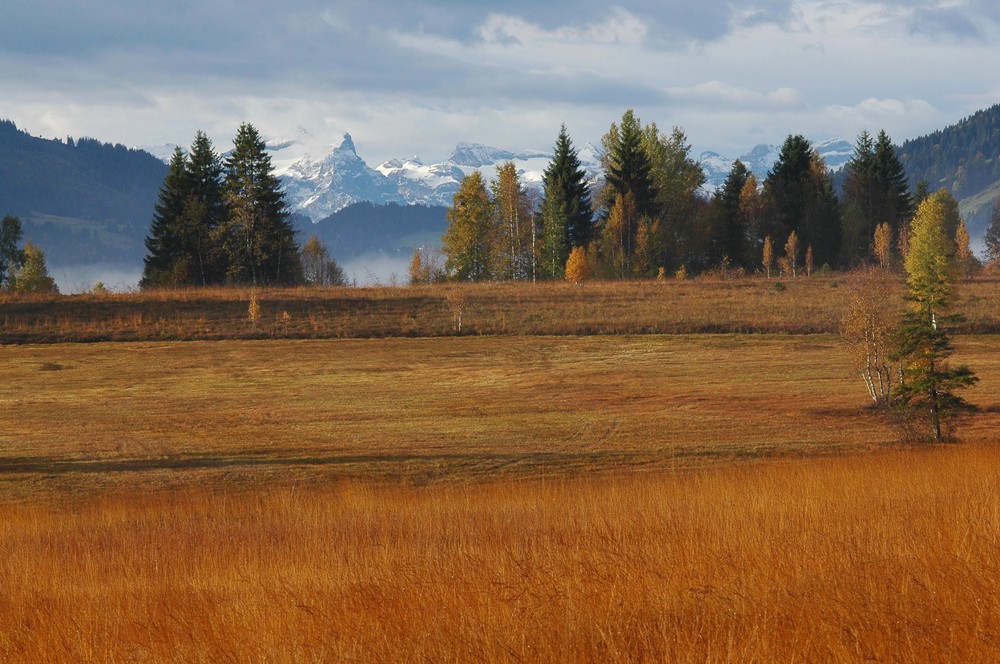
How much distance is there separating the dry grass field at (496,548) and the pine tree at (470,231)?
189 feet

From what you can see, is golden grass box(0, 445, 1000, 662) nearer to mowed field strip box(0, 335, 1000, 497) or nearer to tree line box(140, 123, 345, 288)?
mowed field strip box(0, 335, 1000, 497)

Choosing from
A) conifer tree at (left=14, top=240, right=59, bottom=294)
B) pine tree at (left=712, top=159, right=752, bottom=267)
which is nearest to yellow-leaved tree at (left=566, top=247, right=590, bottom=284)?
pine tree at (left=712, top=159, right=752, bottom=267)

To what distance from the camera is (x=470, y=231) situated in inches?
3492

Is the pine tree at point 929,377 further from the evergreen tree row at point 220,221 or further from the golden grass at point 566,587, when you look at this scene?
the evergreen tree row at point 220,221

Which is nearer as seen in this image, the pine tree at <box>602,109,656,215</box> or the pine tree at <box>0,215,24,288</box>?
the pine tree at <box>602,109,656,215</box>

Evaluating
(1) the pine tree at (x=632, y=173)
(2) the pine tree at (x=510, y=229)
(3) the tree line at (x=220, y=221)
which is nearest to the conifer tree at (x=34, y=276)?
(3) the tree line at (x=220, y=221)

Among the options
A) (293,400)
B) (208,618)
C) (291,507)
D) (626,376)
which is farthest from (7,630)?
(626,376)

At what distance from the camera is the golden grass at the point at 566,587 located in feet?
16.5

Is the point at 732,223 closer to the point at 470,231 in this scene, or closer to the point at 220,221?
the point at 470,231

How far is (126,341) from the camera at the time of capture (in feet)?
193

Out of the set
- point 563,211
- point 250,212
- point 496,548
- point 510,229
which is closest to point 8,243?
point 250,212

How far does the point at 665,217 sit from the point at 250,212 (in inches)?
1600

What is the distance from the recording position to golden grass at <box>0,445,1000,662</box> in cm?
504

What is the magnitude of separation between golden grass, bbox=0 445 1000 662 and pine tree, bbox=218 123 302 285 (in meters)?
70.0
